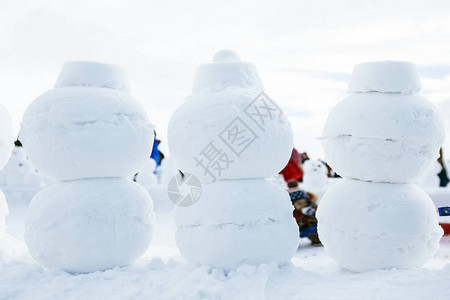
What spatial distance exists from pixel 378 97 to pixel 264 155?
984 millimetres

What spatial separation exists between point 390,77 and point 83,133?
2307mm

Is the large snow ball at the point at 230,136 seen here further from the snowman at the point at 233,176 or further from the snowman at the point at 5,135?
the snowman at the point at 5,135

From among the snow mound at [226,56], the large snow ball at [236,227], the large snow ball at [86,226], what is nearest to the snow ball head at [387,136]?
the large snow ball at [236,227]

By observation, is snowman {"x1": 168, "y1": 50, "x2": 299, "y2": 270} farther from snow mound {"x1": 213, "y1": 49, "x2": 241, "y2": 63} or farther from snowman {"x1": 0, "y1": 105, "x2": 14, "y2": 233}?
snowman {"x1": 0, "y1": 105, "x2": 14, "y2": 233}

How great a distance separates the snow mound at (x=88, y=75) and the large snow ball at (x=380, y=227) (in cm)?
197

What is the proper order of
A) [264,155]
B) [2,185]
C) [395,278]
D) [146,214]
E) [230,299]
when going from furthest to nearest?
1. [2,185]
2. [146,214]
3. [264,155]
4. [395,278]
5. [230,299]

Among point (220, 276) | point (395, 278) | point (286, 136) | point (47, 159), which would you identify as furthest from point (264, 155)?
A: point (47, 159)

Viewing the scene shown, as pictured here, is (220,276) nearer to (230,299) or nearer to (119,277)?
(230,299)

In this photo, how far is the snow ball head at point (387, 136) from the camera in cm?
352

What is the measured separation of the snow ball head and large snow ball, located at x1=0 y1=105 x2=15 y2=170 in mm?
2976

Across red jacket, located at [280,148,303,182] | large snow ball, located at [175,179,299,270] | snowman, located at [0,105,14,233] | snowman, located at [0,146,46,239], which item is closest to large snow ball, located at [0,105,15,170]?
snowman, located at [0,105,14,233]

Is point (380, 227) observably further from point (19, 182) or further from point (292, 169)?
point (19, 182)

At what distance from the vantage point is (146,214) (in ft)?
12.4

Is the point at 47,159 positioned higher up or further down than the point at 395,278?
higher up
